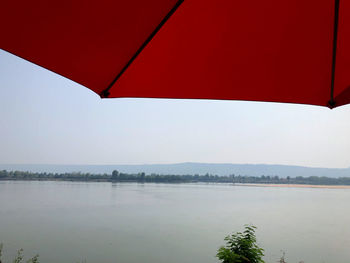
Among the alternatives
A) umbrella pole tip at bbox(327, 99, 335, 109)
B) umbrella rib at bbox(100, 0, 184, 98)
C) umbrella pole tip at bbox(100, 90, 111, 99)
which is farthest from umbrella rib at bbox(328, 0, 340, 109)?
umbrella pole tip at bbox(100, 90, 111, 99)

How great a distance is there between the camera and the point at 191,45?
0.98 metres

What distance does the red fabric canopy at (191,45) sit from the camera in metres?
0.83

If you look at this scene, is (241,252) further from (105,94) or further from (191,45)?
(191,45)

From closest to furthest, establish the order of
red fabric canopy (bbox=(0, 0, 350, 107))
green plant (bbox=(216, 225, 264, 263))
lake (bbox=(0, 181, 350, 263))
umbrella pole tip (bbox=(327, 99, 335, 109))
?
red fabric canopy (bbox=(0, 0, 350, 107)), umbrella pole tip (bbox=(327, 99, 335, 109)), green plant (bbox=(216, 225, 264, 263)), lake (bbox=(0, 181, 350, 263))

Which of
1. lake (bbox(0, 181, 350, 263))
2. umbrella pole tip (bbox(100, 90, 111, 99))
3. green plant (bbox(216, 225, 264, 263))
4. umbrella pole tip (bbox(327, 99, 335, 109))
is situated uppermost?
umbrella pole tip (bbox(100, 90, 111, 99))

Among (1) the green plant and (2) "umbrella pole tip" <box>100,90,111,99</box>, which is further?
(1) the green plant

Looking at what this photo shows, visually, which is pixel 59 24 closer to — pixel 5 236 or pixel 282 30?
pixel 282 30

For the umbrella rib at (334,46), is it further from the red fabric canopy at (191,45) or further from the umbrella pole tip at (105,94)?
the umbrella pole tip at (105,94)

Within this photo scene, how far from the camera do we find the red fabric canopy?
2.72 feet

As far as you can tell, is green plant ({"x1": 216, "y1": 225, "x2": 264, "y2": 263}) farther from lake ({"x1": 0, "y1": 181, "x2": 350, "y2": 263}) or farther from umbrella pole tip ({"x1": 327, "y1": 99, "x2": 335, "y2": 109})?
lake ({"x1": 0, "y1": 181, "x2": 350, "y2": 263})

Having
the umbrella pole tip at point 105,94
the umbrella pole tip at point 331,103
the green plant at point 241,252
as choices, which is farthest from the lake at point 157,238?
the umbrella pole tip at point 331,103

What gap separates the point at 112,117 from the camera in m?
110

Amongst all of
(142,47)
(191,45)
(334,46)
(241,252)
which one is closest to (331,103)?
(334,46)

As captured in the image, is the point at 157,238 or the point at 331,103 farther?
the point at 157,238
